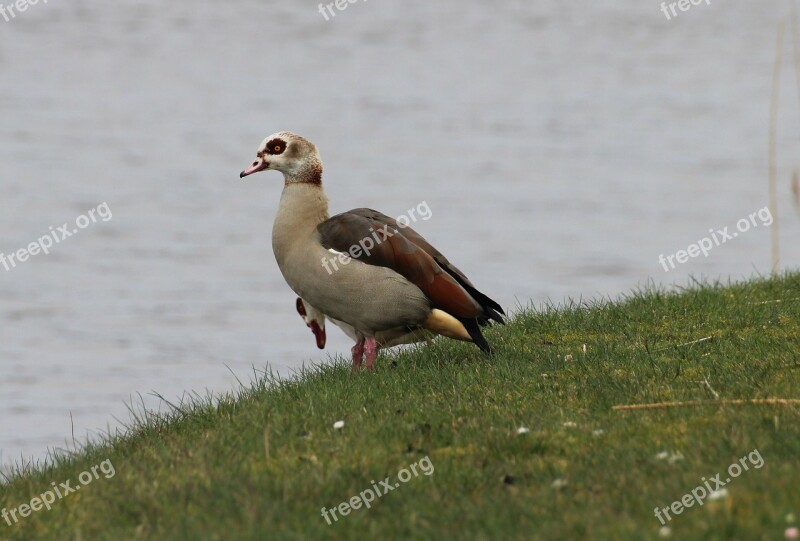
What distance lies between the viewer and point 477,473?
22.1 ft

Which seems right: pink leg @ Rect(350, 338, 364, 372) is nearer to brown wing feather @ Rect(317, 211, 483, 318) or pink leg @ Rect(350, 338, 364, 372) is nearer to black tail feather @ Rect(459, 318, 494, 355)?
brown wing feather @ Rect(317, 211, 483, 318)

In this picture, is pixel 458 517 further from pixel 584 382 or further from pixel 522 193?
pixel 522 193

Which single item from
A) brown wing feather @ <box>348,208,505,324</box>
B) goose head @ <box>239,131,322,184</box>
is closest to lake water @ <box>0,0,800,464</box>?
brown wing feather @ <box>348,208,505,324</box>

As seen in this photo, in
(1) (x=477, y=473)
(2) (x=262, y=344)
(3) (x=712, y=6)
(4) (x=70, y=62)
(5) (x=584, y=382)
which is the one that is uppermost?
(1) (x=477, y=473)

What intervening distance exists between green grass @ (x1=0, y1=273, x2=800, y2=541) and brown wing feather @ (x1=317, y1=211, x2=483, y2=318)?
1.50ft

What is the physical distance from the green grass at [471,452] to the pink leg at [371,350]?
0.11 metres

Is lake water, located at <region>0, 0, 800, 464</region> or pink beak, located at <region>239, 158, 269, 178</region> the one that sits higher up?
pink beak, located at <region>239, 158, 269, 178</region>

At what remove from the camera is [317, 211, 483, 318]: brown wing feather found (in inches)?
369

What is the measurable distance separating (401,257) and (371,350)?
0.74m

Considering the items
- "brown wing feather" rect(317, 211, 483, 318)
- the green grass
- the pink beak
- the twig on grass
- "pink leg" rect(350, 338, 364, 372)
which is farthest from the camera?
the pink beak

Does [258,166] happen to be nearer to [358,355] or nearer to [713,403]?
[358,355]

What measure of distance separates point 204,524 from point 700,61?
134ft

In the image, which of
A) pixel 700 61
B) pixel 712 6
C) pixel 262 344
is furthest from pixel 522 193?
pixel 712 6

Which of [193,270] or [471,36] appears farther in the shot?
[471,36]
